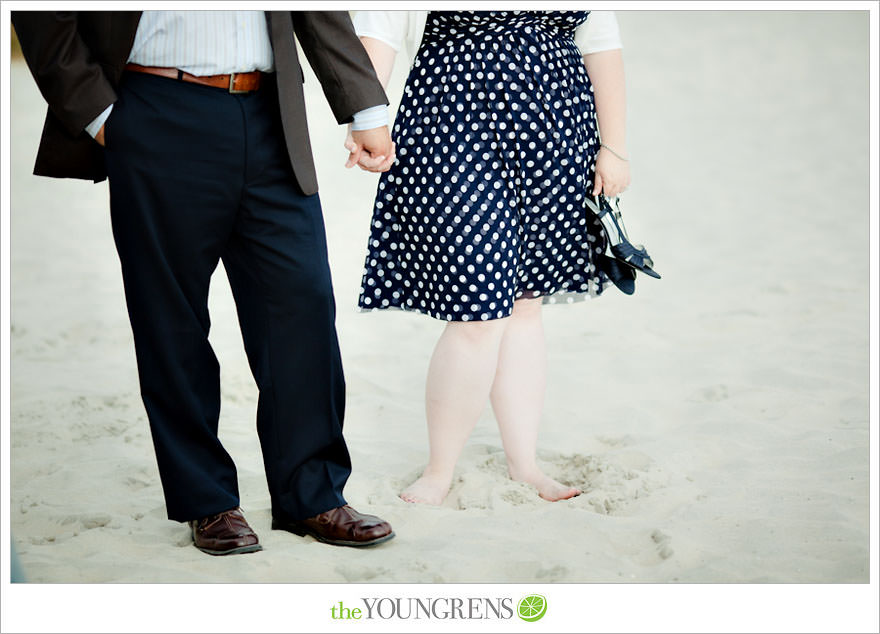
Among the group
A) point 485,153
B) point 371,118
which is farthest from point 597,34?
point 371,118

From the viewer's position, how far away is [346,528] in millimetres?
2207

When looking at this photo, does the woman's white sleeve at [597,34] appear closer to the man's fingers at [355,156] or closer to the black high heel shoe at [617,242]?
the black high heel shoe at [617,242]

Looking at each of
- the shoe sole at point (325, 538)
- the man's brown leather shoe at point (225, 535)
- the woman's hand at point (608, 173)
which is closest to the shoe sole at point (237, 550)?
the man's brown leather shoe at point (225, 535)

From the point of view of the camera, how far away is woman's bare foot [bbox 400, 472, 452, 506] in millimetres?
2486

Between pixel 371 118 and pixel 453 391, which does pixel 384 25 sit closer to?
pixel 371 118

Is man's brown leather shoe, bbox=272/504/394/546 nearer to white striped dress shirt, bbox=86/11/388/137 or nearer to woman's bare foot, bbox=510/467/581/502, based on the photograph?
woman's bare foot, bbox=510/467/581/502

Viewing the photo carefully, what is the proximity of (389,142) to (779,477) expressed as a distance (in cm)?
134

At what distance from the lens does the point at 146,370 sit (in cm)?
207

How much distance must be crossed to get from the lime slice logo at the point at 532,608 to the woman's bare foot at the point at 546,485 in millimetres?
657

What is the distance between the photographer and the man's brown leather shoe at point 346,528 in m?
2.20

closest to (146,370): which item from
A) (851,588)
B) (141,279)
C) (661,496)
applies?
(141,279)

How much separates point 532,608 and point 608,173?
1.07 m

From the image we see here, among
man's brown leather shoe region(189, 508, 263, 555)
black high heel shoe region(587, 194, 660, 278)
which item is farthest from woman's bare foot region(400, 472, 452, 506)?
black high heel shoe region(587, 194, 660, 278)

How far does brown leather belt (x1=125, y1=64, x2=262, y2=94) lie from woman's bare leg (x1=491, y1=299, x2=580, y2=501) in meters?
0.89
